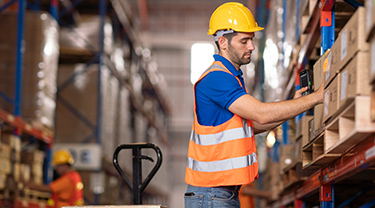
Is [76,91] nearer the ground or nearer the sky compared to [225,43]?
nearer the sky

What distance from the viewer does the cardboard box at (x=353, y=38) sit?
231 centimetres

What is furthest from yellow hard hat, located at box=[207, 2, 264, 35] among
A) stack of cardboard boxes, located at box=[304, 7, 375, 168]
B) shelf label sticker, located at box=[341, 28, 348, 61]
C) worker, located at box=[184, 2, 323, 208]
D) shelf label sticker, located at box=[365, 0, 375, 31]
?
shelf label sticker, located at box=[365, 0, 375, 31]

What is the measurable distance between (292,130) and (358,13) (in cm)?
437

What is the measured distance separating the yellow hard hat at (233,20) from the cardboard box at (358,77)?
1004 mm

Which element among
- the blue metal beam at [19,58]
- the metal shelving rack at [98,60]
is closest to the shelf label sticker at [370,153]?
the metal shelving rack at [98,60]

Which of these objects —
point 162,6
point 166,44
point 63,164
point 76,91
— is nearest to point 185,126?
point 166,44

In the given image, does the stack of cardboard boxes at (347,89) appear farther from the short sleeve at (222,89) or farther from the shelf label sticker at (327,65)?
the short sleeve at (222,89)

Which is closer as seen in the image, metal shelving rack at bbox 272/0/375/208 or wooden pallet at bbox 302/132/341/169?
metal shelving rack at bbox 272/0/375/208

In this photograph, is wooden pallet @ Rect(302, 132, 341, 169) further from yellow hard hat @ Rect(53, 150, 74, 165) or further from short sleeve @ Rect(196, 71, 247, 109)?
yellow hard hat @ Rect(53, 150, 74, 165)

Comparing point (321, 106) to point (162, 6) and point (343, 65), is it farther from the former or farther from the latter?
point (162, 6)

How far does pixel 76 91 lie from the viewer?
9.80 m

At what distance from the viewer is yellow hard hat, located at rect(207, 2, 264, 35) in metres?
3.35

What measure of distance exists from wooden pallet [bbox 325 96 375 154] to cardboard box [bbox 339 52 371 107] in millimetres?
30

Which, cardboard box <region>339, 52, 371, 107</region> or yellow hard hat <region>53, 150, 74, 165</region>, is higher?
yellow hard hat <region>53, 150, 74, 165</region>
